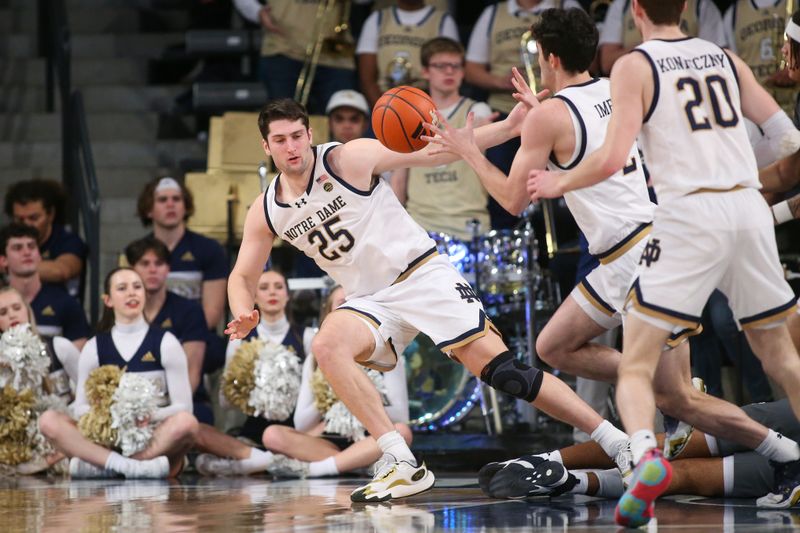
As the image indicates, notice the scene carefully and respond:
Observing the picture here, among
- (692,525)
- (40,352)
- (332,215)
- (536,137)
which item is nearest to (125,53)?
(40,352)

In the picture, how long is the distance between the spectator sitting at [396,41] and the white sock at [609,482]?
189 inches

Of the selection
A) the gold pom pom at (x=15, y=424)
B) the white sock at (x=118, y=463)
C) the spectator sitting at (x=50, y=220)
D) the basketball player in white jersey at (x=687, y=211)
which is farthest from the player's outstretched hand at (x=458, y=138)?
the spectator sitting at (x=50, y=220)

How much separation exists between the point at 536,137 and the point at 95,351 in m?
3.85

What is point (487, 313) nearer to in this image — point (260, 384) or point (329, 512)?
point (260, 384)

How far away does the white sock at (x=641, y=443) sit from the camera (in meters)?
4.05

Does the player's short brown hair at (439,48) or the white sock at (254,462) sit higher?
the player's short brown hair at (439,48)

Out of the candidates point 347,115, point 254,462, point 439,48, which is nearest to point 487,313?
point 254,462

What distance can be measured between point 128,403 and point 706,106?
4.29 meters

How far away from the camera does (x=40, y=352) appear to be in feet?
25.8

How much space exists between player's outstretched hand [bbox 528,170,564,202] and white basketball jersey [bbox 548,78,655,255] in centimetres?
64

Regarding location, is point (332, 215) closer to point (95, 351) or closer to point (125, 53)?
point (95, 351)

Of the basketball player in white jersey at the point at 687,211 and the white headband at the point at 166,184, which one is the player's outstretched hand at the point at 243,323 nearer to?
the basketball player in white jersey at the point at 687,211

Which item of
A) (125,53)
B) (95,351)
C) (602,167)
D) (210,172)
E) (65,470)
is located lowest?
(65,470)

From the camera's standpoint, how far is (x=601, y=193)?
17.1ft
